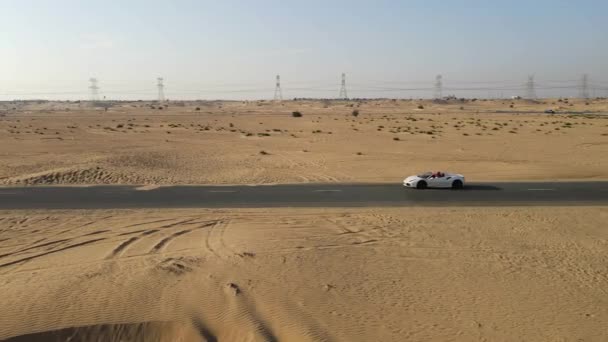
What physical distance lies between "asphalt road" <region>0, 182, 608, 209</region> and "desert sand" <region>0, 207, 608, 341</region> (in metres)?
2.60

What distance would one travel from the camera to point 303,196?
24.5 meters

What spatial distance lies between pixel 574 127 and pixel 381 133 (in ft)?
92.1

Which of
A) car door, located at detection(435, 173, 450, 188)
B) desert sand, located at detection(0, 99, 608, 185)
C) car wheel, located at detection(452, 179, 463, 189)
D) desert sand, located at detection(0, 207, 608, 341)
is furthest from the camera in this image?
desert sand, located at detection(0, 99, 608, 185)

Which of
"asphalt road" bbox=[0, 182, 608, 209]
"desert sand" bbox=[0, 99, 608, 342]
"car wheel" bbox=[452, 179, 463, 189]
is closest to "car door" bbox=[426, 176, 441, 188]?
"asphalt road" bbox=[0, 182, 608, 209]

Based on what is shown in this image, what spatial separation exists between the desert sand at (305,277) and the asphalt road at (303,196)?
2.60m

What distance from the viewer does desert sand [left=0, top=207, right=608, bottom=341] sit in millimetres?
10656

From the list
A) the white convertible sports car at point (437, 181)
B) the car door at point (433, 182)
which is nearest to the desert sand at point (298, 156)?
the white convertible sports car at point (437, 181)

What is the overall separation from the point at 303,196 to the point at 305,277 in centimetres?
1129

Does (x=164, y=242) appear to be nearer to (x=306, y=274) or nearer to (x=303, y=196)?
(x=306, y=274)

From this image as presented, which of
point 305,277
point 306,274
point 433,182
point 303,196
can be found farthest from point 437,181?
point 305,277

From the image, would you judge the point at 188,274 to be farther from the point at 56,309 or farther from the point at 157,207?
the point at 157,207

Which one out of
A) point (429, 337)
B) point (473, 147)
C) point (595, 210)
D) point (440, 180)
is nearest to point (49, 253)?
point (429, 337)

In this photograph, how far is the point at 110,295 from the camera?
11992 millimetres

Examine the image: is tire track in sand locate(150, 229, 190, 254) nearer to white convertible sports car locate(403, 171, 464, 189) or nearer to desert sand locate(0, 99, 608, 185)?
desert sand locate(0, 99, 608, 185)
